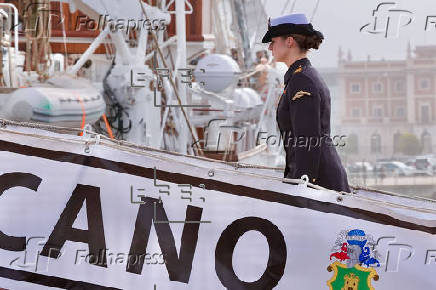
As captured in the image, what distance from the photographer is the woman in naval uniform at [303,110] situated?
3211 millimetres

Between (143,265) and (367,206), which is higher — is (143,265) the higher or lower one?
the lower one

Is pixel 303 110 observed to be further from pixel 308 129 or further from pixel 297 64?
pixel 297 64

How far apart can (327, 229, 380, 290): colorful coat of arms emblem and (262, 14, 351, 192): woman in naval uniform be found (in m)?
0.29

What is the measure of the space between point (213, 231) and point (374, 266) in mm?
653

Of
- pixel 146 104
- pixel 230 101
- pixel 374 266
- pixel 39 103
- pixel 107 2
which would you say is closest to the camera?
pixel 374 266

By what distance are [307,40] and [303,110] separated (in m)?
0.34

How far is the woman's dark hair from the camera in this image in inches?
132

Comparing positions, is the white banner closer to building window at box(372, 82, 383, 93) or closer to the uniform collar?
the uniform collar

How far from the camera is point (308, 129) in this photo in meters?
3.18

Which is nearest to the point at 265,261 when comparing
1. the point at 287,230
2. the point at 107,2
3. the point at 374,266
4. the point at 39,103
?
the point at 287,230

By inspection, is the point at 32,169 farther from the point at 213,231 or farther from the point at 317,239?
the point at 317,239

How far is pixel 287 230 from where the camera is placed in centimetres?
316

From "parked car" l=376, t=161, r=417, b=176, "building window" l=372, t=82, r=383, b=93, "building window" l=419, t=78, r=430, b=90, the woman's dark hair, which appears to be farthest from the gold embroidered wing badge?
"building window" l=419, t=78, r=430, b=90

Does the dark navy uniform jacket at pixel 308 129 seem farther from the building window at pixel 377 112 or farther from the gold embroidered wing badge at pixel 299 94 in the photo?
the building window at pixel 377 112
